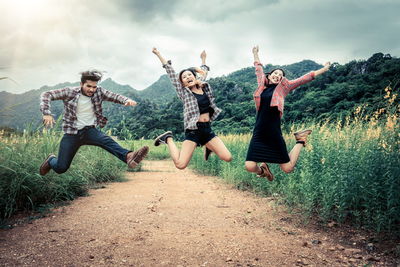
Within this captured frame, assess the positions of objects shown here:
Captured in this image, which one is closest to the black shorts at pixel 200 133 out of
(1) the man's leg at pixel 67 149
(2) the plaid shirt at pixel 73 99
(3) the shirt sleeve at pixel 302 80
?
(2) the plaid shirt at pixel 73 99

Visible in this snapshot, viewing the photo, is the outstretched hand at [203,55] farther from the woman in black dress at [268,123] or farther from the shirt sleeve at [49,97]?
the shirt sleeve at [49,97]

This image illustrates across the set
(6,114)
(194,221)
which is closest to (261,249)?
(194,221)

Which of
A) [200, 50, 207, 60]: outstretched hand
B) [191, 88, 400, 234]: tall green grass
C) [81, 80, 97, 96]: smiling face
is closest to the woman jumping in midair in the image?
[200, 50, 207, 60]: outstretched hand

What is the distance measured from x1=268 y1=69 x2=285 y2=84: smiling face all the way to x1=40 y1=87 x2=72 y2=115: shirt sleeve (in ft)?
10.3

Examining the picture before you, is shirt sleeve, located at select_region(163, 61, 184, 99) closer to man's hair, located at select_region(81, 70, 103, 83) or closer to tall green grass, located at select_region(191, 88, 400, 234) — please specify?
man's hair, located at select_region(81, 70, 103, 83)

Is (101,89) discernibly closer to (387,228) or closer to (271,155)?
(271,155)

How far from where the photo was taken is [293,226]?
6102mm

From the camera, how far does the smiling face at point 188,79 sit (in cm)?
461

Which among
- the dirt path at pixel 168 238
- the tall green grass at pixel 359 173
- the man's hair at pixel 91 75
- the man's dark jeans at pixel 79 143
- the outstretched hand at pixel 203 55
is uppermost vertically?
the outstretched hand at pixel 203 55

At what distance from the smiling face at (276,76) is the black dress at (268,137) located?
8 cm

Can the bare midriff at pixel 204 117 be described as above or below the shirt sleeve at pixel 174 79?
below

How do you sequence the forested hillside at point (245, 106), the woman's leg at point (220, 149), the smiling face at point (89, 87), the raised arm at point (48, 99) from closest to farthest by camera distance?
the raised arm at point (48, 99), the smiling face at point (89, 87), the woman's leg at point (220, 149), the forested hillside at point (245, 106)

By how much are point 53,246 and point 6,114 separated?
2.27 m

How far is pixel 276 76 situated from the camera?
4625 millimetres
